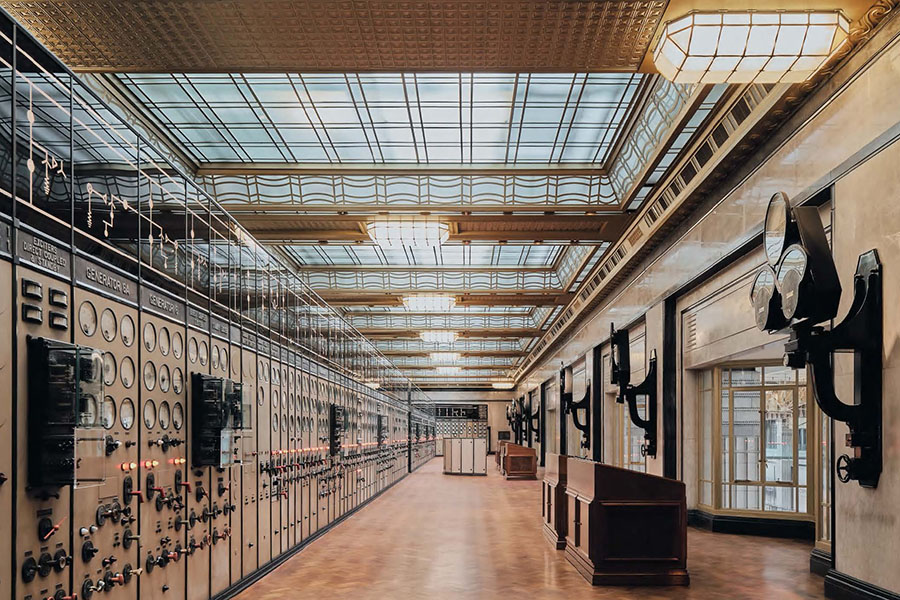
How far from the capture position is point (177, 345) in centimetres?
746

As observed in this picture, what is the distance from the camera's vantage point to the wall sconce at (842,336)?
729 centimetres

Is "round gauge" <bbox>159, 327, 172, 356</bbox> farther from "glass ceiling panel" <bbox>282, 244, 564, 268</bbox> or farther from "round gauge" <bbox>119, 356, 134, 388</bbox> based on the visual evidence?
"glass ceiling panel" <bbox>282, 244, 564, 268</bbox>

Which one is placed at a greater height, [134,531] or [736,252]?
[736,252]

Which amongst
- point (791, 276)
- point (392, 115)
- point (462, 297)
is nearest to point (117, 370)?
point (791, 276)

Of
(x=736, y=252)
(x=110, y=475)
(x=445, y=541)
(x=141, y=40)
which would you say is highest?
(x=141, y=40)

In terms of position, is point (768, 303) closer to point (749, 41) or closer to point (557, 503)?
point (749, 41)

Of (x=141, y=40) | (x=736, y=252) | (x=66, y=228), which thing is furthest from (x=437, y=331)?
(x=66, y=228)

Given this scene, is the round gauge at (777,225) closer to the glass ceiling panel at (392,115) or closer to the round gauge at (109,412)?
the glass ceiling panel at (392,115)

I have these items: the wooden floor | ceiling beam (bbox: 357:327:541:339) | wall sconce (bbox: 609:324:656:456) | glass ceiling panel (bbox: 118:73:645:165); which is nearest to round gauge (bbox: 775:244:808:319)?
the wooden floor

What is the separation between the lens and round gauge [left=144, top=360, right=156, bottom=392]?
6.71m

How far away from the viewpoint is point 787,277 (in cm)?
752

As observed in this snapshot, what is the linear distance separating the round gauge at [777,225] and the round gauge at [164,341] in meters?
5.26

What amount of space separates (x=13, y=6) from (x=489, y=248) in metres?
14.7

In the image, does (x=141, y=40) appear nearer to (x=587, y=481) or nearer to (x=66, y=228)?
(x=66, y=228)
